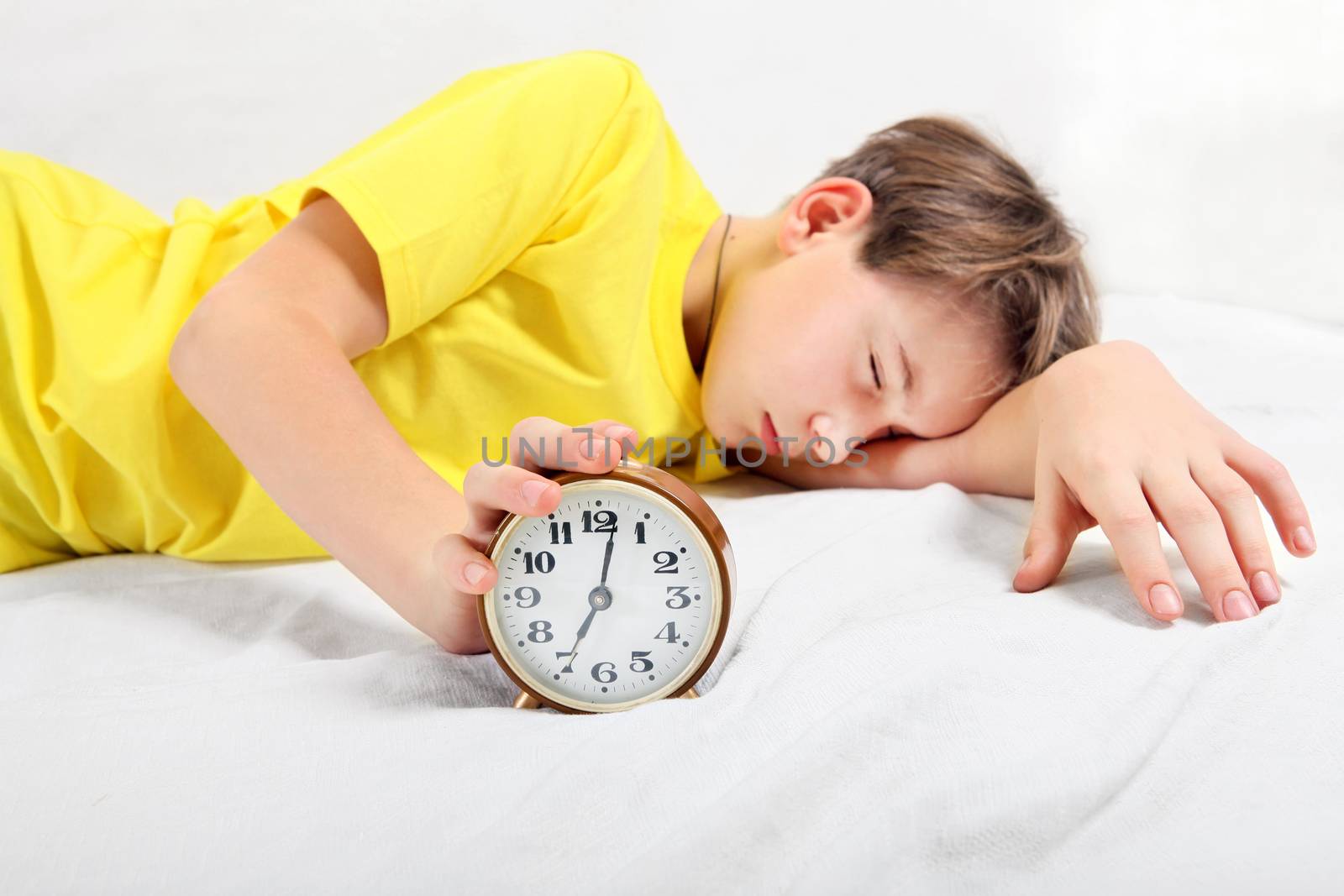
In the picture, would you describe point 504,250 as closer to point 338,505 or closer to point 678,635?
point 338,505

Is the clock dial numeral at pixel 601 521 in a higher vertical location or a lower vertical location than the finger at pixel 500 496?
lower

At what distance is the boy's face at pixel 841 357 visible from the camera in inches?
52.1

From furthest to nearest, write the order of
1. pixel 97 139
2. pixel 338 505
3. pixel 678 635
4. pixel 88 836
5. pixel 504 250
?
pixel 97 139
pixel 504 250
pixel 338 505
pixel 678 635
pixel 88 836

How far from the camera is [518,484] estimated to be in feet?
2.49

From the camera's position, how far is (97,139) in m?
1.95

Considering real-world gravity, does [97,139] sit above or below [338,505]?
above

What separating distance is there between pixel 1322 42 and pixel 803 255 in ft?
4.42

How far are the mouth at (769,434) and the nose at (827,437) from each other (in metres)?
0.04

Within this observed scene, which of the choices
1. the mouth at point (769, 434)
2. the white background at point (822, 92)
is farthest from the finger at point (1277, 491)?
the white background at point (822, 92)

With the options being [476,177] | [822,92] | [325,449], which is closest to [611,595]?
[325,449]

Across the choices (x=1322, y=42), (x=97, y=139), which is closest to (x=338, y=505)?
(x=97, y=139)

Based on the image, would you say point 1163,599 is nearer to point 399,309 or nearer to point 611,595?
point 611,595

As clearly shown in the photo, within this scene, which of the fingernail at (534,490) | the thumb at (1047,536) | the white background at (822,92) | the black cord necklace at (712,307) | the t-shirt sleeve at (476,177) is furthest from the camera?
the white background at (822,92)

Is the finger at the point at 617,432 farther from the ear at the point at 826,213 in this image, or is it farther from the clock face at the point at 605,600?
the ear at the point at 826,213
